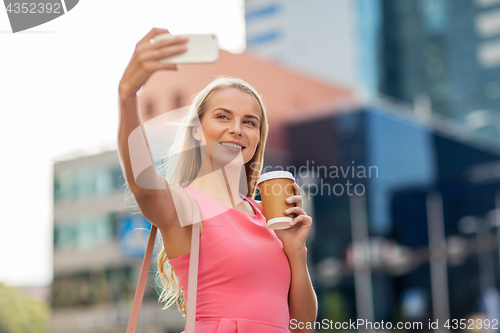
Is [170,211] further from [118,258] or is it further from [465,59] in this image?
[465,59]

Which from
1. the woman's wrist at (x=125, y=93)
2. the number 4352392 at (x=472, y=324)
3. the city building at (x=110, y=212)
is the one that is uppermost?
the city building at (x=110, y=212)

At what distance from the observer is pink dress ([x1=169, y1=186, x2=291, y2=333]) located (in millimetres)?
1561

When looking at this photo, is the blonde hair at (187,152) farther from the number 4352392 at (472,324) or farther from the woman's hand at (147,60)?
the number 4352392 at (472,324)

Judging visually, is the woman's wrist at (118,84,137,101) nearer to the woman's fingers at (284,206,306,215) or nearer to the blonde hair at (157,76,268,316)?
the blonde hair at (157,76,268,316)

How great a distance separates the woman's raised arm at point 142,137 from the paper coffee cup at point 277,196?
1.22 ft

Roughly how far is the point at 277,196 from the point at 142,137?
55 cm

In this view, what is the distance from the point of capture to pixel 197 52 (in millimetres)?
1212

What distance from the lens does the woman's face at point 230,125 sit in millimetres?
1715

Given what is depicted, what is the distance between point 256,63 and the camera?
29547mm

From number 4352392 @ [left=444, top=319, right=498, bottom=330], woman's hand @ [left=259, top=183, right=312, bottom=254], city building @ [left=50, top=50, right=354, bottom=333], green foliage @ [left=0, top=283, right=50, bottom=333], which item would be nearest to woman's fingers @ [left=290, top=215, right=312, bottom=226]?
woman's hand @ [left=259, top=183, right=312, bottom=254]

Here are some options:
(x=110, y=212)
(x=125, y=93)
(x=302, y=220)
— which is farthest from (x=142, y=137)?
(x=110, y=212)

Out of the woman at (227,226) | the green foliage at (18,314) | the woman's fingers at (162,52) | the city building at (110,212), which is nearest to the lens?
the woman's fingers at (162,52)

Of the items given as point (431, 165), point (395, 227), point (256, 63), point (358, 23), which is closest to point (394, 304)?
point (395, 227)

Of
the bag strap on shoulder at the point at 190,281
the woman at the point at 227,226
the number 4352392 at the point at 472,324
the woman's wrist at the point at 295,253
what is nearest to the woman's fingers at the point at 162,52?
the woman at the point at 227,226
